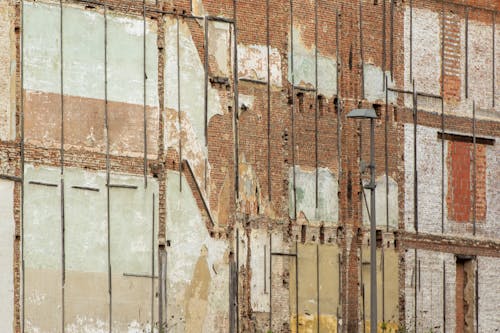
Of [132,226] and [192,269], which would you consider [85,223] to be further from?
[192,269]

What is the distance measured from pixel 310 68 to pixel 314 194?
3158mm

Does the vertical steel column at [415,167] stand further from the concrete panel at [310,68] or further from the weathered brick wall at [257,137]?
the concrete panel at [310,68]

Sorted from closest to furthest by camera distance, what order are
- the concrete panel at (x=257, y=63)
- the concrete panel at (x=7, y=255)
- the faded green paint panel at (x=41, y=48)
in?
the concrete panel at (x=7, y=255) → the faded green paint panel at (x=41, y=48) → the concrete panel at (x=257, y=63)

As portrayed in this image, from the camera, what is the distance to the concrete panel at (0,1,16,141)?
1522 inches

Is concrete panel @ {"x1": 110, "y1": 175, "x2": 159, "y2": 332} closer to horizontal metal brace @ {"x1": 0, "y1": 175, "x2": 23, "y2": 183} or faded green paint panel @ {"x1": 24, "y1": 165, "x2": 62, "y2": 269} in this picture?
faded green paint panel @ {"x1": 24, "y1": 165, "x2": 62, "y2": 269}

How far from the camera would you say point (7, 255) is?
3831 centimetres

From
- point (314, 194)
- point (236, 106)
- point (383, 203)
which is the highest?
point (236, 106)

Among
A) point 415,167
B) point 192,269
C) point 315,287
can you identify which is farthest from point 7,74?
point 415,167

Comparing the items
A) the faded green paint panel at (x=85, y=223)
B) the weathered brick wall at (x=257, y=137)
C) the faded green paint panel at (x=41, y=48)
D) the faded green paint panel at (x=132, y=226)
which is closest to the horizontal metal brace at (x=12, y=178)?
the weathered brick wall at (x=257, y=137)

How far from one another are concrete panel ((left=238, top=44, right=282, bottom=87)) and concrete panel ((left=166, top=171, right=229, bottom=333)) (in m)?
3.51

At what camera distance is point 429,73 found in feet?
159

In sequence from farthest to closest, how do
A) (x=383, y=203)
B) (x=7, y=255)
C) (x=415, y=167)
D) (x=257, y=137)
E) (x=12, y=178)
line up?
(x=415, y=167) → (x=383, y=203) → (x=257, y=137) → (x=12, y=178) → (x=7, y=255)

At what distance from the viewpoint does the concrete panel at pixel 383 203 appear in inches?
1829

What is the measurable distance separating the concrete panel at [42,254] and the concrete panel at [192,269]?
3.30 meters
